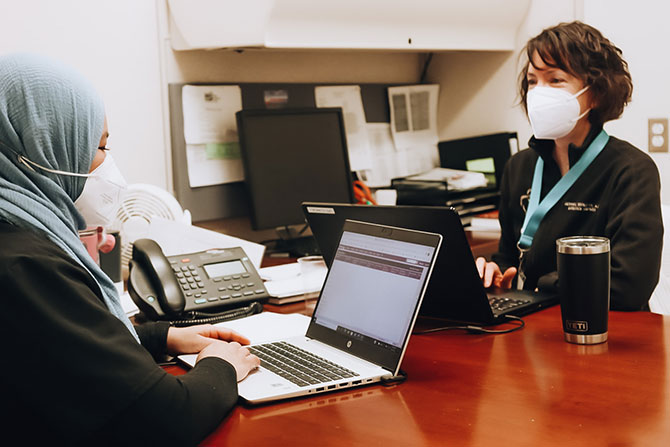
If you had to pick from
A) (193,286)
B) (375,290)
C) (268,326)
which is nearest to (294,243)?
(193,286)

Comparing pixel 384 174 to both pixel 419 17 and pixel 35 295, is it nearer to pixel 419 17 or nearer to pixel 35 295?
pixel 419 17

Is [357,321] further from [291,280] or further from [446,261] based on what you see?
[291,280]

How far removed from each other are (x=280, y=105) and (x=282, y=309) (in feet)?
3.38

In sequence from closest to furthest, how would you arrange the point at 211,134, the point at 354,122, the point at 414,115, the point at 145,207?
the point at 145,207, the point at 211,134, the point at 354,122, the point at 414,115

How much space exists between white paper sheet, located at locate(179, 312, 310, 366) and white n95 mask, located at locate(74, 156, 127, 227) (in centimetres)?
30

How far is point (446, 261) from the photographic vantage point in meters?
1.33

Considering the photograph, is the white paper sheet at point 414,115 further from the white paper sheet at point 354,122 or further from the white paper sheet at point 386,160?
the white paper sheet at point 354,122

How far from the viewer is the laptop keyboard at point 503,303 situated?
1.46m

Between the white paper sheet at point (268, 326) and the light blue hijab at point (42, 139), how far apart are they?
34 centimetres

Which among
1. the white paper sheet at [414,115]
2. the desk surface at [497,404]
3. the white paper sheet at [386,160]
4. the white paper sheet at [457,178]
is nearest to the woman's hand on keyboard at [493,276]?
the desk surface at [497,404]

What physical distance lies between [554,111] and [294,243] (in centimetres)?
90

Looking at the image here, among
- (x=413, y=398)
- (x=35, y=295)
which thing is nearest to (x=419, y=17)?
(x=413, y=398)

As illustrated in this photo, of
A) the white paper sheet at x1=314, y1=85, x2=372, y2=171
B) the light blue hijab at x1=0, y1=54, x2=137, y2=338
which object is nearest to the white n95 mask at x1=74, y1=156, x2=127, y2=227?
the light blue hijab at x1=0, y1=54, x2=137, y2=338

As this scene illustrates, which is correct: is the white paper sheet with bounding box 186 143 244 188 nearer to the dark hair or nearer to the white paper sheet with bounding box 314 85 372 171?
the white paper sheet with bounding box 314 85 372 171
